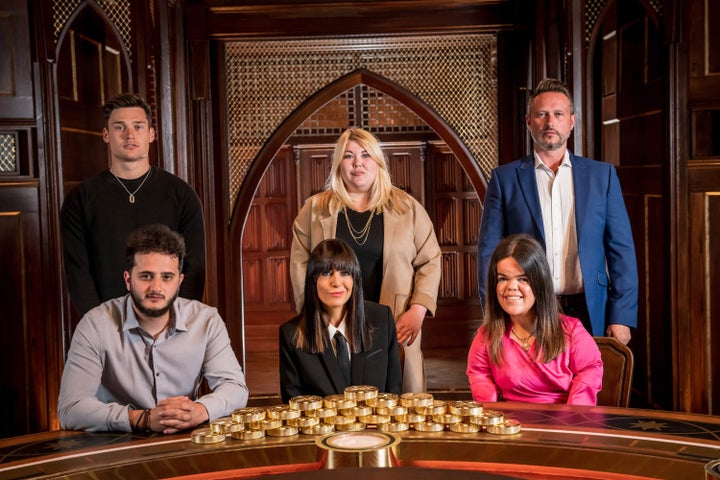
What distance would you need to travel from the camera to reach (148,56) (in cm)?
438

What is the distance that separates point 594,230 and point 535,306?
26.4 inches

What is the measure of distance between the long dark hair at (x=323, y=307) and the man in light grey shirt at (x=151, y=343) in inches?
9.8

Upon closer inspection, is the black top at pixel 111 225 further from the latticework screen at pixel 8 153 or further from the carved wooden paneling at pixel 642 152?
the carved wooden paneling at pixel 642 152

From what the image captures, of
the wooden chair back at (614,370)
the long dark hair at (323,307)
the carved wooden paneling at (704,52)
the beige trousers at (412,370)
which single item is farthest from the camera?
the carved wooden paneling at (704,52)

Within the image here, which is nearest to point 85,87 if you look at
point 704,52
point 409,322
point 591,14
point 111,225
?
point 111,225

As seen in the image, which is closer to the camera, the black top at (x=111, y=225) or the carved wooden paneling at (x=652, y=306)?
the black top at (x=111, y=225)

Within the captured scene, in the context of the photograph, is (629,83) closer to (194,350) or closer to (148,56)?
(148,56)

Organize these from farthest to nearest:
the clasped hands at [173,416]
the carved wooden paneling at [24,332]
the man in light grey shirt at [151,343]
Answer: the carved wooden paneling at [24,332]
the man in light grey shirt at [151,343]
the clasped hands at [173,416]

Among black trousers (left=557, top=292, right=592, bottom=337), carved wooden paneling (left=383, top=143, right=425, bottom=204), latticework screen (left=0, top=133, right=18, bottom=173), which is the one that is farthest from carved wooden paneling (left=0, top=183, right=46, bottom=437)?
carved wooden paneling (left=383, top=143, right=425, bottom=204)

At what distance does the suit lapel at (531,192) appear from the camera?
2.99 metres

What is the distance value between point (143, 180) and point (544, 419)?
5.58 feet

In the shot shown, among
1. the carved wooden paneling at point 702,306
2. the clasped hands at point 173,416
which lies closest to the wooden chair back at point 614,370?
the clasped hands at point 173,416

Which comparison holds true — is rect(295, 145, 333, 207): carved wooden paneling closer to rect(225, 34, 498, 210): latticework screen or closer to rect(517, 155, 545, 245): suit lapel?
rect(225, 34, 498, 210): latticework screen

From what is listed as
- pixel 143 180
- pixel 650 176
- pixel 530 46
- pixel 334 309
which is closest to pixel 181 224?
pixel 143 180
